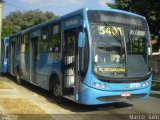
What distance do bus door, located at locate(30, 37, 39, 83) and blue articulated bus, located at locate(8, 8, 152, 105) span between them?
3.34 meters

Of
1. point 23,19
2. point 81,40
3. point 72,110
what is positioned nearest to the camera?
point 81,40

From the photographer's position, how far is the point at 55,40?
12953 mm

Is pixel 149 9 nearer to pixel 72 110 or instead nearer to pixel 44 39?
pixel 44 39

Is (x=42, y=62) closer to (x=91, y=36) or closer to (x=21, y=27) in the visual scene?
(x=91, y=36)

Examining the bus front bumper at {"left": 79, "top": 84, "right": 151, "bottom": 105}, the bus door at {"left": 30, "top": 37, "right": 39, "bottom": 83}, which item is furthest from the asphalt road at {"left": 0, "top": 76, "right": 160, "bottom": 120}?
the bus door at {"left": 30, "top": 37, "right": 39, "bottom": 83}

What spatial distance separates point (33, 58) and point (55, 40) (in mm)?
3609

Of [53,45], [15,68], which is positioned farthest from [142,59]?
[15,68]

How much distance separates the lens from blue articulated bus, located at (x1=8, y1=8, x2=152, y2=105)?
1032 centimetres

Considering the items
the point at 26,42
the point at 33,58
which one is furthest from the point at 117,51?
the point at 26,42

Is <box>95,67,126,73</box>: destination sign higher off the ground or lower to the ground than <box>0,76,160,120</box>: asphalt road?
higher

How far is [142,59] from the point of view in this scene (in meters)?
11.1

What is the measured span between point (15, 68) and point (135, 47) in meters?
11.2

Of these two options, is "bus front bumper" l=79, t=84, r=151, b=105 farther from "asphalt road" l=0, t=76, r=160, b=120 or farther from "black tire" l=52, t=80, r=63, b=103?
"black tire" l=52, t=80, r=63, b=103

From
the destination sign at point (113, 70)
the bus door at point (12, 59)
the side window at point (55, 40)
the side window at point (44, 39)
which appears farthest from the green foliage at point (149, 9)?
the destination sign at point (113, 70)
